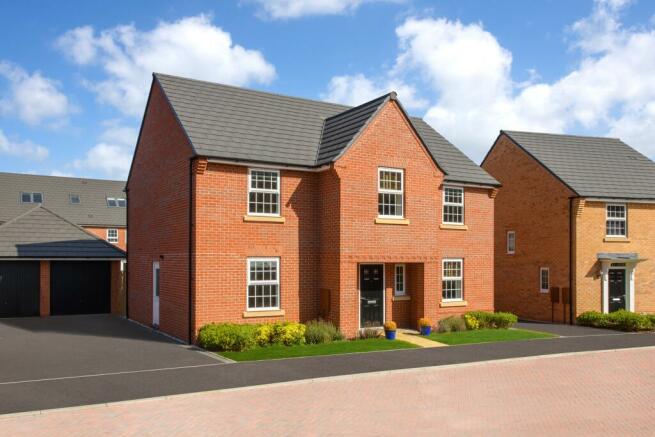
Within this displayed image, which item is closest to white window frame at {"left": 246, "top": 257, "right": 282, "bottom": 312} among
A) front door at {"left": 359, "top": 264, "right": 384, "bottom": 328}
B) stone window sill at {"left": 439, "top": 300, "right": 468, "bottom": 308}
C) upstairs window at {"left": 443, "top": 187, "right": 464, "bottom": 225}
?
front door at {"left": 359, "top": 264, "right": 384, "bottom": 328}

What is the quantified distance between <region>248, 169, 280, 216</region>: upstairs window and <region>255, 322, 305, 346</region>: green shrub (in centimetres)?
367

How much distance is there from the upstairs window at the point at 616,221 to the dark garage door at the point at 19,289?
24.9m

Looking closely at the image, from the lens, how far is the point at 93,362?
1534 centimetres

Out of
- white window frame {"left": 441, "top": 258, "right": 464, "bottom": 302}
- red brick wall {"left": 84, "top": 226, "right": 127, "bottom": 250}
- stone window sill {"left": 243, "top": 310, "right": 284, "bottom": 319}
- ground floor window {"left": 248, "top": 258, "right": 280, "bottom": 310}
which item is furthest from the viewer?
red brick wall {"left": 84, "top": 226, "right": 127, "bottom": 250}

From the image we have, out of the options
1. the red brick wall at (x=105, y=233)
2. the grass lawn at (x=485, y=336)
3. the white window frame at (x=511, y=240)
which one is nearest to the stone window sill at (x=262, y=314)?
the grass lawn at (x=485, y=336)

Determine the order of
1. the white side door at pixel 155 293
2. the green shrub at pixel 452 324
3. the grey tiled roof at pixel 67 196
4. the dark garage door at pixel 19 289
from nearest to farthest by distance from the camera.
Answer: the green shrub at pixel 452 324 < the white side door at pixel 155 293 < the dark garage door at pixel 19 289 < the grey tiled roof at pixel 67 196

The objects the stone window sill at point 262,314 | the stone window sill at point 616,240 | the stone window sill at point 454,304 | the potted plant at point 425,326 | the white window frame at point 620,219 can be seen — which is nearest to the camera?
the stone window sill at point 262,314

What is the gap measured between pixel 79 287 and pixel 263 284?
38.6 ft

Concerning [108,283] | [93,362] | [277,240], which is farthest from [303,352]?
[108,283]

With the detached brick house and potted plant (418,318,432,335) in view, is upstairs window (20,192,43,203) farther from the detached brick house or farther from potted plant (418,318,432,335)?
potted plant (418,318,432,335)

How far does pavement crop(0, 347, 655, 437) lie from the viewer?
9.63 metres

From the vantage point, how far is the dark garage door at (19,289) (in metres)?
25.3

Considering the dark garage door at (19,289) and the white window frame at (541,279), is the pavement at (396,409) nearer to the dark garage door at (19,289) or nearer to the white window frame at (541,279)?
the white window frame at (541,279)

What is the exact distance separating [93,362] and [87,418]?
5527mm
